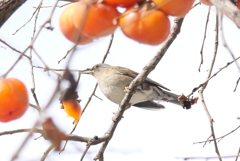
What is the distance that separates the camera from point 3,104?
134cm

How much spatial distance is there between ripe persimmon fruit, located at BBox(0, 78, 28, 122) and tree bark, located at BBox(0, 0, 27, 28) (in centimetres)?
63

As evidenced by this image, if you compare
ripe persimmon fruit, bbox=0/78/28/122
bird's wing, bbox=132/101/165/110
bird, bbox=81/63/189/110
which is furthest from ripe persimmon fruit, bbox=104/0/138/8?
bird's wing, bbox=132/101/165/110

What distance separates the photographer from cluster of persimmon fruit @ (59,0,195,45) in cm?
107

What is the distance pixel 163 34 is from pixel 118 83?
375 centimetres

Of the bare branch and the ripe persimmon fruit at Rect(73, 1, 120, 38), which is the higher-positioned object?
the ripe persimmon fruit at Rect(73, 1, 120, 38)

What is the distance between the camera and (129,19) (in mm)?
1059

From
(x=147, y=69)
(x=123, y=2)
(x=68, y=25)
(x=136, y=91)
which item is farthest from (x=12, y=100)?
(x=136, y=91)

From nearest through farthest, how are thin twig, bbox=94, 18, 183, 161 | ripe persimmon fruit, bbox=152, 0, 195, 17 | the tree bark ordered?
ripe persimmon fruit, bbox=152, 0, 195, 17, the tree bark, thin twig, bbox=94, 18, 183, 161

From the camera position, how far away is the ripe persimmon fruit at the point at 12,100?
134 centimetres

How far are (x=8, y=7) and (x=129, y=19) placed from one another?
1.09 metres

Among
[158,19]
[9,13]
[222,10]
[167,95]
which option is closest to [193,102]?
[9,13]

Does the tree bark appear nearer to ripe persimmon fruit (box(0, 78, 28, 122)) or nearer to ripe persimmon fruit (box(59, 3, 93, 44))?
ripe persimmon fruit (box(0, 78, 28, 122))

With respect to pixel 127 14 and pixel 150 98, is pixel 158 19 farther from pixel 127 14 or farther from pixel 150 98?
pixel 150 98

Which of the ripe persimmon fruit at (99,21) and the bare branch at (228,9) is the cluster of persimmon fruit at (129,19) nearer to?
the ripe persimmon fruit at (99,21)
